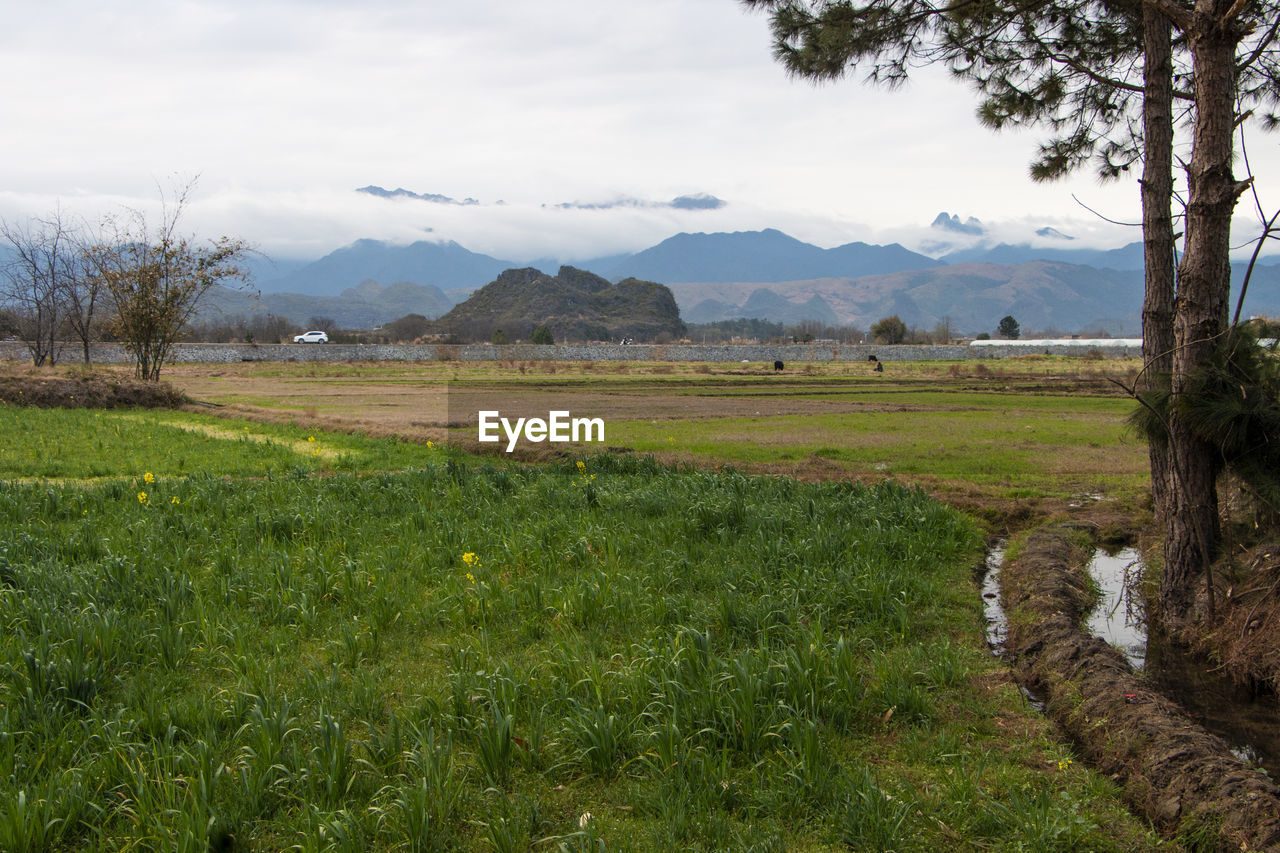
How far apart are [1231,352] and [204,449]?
48.3 feet

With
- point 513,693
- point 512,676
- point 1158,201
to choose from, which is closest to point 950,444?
point 1158,201

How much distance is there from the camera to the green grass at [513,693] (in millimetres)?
3318

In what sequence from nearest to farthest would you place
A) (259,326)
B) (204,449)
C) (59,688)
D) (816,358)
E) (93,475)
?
1. (59,688)
2. (93,475)
3. (204,449)
4. (816,358)
5. (259,326)

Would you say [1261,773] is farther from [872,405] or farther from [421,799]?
[872,405]

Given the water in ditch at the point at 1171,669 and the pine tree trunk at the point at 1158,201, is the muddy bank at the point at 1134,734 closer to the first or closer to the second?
the water in ditch at the point at 1171,669

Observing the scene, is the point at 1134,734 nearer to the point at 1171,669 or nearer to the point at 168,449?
the point at 1171,669

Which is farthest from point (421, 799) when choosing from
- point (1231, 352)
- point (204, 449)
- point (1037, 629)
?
point (204, 449)

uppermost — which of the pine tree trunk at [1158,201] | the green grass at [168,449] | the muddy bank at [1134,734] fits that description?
the pine tree trunk at [1158,201]

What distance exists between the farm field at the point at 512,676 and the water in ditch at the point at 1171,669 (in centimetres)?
39

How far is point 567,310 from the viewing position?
493ft

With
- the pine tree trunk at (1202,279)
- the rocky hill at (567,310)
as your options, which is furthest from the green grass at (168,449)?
the rocky hill at (567,310)

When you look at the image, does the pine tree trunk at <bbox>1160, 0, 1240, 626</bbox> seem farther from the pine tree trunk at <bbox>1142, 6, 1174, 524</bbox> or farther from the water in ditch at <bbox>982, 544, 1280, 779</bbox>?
the pine tree trunk at <bbox>1142, 6, 1174, 524</bbox>

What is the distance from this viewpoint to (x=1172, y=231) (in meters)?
7.20

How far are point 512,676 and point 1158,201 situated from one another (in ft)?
22.7
